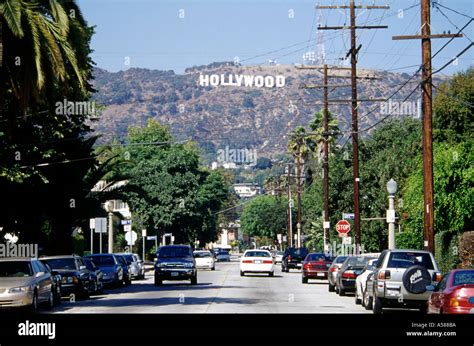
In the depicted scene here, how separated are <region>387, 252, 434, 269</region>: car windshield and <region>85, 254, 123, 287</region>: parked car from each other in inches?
765

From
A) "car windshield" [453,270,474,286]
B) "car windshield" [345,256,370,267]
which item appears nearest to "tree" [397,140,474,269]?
"car windshield" [345,256,370,267]

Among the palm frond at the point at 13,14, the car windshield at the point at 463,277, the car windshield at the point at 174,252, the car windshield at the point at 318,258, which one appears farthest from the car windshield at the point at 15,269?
the car windshield at the point at 318,258

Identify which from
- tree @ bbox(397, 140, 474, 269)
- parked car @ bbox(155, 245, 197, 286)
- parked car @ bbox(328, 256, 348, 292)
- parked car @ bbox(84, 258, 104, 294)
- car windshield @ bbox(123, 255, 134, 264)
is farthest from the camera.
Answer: car windshield @ bbox(123, 255, 134, 264)

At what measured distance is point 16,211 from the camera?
151ft

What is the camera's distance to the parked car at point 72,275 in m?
34.7

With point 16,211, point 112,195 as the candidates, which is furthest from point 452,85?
point 16,211

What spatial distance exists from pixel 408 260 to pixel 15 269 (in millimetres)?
11323

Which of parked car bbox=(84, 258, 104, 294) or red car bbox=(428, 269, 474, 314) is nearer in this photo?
red car bbox=(428, 269, 474, 314)

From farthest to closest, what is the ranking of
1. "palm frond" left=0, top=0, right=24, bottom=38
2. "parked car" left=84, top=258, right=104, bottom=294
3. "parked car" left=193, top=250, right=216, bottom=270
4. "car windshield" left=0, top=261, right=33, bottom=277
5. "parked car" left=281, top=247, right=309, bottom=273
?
"parked car" left=193, top=250, right=216, bottom=270
"parked car" left=281, top=247, right=309, bottom=273
"parked car" left=84, top=258, right=104, bottom=294
"car windshield" left=0, top=261, right=33, bottom=277
"palm frond" left=0, top=0, right=24, bottom=38

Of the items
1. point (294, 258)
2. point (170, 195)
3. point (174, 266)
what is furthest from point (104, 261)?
point (170, 195)

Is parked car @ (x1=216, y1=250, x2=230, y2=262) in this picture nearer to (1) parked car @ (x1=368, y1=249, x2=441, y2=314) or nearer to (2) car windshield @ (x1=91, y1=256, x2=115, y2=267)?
(2) car windshield @ (x1=91, y1=256, x2=115, y2=267)

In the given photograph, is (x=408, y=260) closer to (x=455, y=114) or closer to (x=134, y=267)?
(x=134, y=267)

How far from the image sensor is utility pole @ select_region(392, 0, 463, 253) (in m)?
33.8

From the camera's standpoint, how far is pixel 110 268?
44.2 meters
